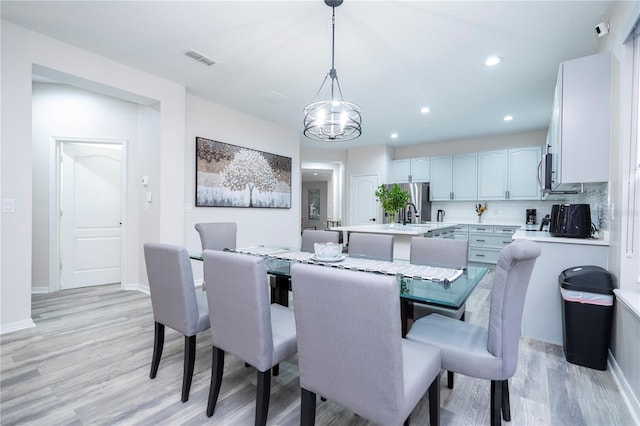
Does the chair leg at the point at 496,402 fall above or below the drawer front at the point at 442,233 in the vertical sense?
below

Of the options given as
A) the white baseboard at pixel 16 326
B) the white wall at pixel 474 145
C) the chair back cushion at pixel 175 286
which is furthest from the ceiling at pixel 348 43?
the white baseboard at pixel 16 326

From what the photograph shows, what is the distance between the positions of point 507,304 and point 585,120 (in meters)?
1.89

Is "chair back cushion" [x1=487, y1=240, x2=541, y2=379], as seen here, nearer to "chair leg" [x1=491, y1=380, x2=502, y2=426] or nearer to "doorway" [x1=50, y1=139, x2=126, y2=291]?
"chair leg" [x1=491, y1=380, x2=502, y2=426]

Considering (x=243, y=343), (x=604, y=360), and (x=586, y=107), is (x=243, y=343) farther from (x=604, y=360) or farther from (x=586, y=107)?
(x=586, y=107)

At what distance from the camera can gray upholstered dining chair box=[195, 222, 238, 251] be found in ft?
9.52

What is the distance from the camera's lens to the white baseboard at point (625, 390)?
1567mm

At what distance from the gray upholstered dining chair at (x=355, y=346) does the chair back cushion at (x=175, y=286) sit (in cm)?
83

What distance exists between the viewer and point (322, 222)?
12.0 meters

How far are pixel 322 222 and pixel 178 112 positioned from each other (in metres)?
8.64

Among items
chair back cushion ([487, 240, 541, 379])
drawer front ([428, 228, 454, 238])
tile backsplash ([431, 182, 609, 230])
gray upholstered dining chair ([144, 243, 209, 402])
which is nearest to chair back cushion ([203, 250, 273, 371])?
gray upholstered dining chair ([144, 243, 209, 402])

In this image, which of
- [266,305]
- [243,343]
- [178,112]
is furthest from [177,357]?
[178,112]

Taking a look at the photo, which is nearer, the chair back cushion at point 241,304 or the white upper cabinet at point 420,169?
the chair back cushion at point 241,304

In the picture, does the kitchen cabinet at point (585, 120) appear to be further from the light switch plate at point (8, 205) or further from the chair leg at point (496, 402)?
the light switch plate at point (8, 205)

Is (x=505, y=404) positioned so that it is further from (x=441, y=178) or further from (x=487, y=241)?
(x=441, y=178)
